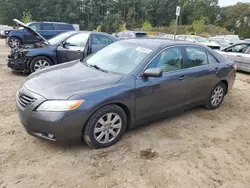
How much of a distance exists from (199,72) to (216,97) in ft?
3.51

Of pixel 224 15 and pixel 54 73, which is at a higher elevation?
pixel 224 15

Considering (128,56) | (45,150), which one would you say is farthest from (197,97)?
(45,150)

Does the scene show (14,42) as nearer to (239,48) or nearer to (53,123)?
(239,48)

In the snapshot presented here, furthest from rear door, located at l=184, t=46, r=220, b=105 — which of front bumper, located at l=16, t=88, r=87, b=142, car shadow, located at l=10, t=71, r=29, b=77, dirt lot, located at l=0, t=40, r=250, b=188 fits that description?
car shadow, located at l=10, t=71, r=29, b=77

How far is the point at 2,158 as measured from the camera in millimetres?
2910

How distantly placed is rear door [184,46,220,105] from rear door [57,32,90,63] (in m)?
3.42

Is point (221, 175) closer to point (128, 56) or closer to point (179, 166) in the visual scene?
point (179, 166)

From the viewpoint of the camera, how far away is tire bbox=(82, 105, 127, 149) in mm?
3008

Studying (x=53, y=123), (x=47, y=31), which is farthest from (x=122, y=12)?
(x=53, y=123)

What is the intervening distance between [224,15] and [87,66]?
251 feet

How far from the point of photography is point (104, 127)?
3158mm

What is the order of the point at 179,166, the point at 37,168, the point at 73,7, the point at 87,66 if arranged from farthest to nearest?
1. the point at 73,7
2. the point at 87,66
3. the point at 179,166
4. the point at 37,168

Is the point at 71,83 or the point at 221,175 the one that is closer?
the point at 221,175

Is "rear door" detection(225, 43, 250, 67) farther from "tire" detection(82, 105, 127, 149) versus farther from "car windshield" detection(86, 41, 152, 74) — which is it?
"tire" detection(82, 105, 127, 149)
